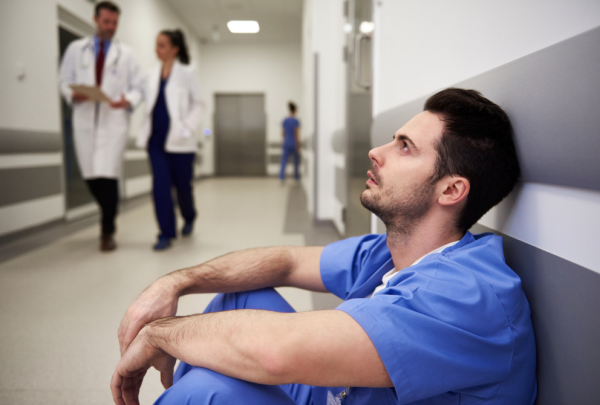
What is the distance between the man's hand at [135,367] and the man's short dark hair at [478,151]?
2.22 feet


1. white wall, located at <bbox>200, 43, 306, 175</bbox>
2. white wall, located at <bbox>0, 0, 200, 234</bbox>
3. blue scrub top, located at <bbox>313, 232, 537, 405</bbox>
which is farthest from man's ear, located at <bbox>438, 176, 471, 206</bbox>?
white wall, located at <bbox>200, 43, 306, 175</bbox>

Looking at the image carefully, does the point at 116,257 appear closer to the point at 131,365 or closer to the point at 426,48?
the point at 131,365

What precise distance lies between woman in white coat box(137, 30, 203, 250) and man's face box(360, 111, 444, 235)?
2520mm

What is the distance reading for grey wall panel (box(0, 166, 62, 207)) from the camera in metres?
3.18

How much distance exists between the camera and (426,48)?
129 centimetres

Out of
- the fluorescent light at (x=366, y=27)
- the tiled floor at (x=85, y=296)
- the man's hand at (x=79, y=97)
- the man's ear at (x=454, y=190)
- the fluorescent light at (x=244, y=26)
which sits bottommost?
the tiled floor at (x=85, y=296)

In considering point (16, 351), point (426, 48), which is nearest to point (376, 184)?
point (426, 48)

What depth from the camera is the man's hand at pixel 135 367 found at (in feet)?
2.85

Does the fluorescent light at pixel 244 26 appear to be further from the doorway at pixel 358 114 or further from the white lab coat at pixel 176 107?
the white lab coat at pixel 176 107

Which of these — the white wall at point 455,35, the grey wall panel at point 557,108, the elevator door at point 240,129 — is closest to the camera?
the grey wall panel at point 557,108

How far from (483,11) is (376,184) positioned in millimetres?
432

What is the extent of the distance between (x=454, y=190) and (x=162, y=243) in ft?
8.82

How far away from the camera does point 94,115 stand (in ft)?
10.1

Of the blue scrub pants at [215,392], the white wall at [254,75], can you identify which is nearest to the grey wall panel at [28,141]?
the blue scrub pants at [215,392]
